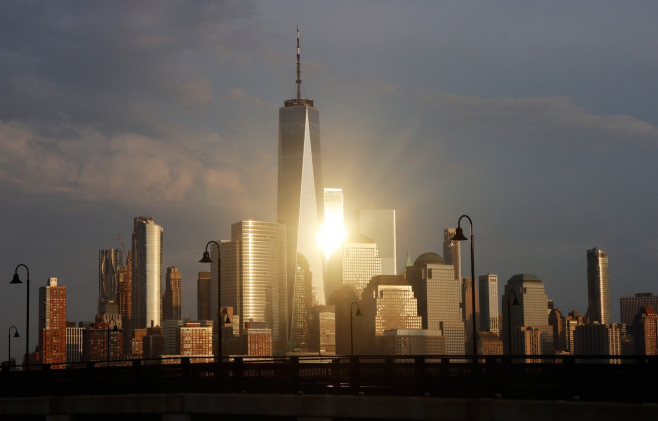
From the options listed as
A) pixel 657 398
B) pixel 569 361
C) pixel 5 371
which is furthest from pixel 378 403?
pixel 5 371

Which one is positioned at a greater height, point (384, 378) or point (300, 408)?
point (384, 378)

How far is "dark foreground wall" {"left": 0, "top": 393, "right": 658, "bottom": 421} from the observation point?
27.0 metres

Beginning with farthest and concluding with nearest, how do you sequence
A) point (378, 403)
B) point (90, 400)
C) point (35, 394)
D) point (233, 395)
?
point (35, 394) < point (90, 400) < point (233, 395) < point (378, 403)

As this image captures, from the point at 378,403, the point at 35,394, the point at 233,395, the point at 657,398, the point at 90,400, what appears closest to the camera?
the point at 657,398

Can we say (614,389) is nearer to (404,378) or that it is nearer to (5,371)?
(404,378)

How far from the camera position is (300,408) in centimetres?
3198

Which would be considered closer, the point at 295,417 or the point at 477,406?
the point at 477,406

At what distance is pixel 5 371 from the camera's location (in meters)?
41.5

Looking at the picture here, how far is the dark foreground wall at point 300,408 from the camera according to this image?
26984 millimetres

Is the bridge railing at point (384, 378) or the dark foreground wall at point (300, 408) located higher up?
the bridge railing at point (384, 378)

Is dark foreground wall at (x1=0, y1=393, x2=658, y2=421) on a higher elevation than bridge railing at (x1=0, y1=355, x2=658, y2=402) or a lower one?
lower

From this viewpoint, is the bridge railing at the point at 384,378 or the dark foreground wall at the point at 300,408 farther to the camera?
the bridge railing at the point at 384,378

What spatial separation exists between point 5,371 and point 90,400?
258 inches

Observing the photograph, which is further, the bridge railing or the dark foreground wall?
the bridge railing
